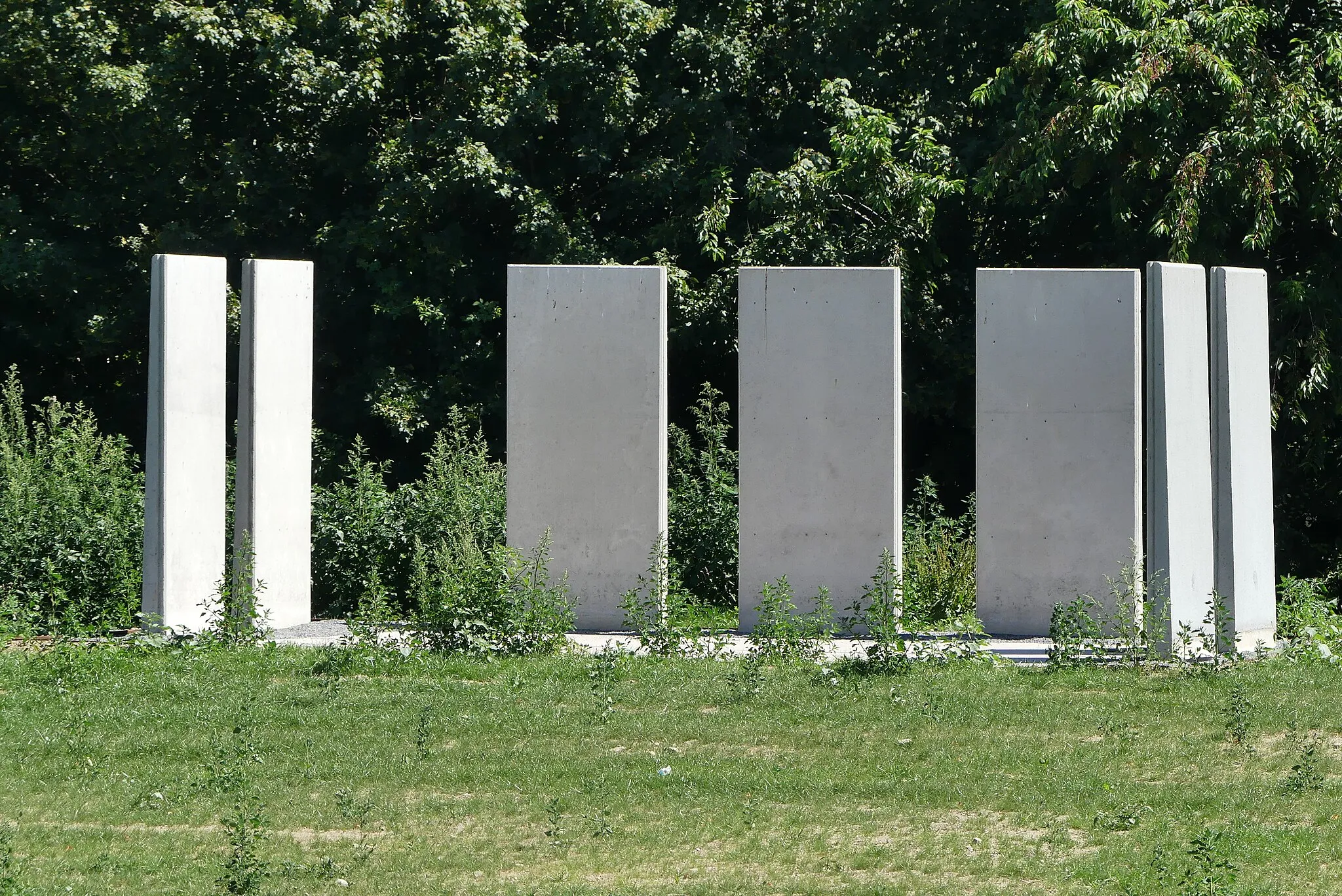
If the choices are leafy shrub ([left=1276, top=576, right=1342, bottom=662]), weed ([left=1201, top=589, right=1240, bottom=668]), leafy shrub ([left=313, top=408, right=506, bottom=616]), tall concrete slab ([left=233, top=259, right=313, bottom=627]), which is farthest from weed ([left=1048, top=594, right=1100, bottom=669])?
tall concrete slab ([left=233, top=259, right=313, bottom=627])

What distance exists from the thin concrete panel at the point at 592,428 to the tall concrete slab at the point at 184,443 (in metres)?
2.01

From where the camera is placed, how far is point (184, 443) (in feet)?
32.6

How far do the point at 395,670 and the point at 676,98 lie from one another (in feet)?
30.9

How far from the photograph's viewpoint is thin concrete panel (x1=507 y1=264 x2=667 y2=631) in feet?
33.1

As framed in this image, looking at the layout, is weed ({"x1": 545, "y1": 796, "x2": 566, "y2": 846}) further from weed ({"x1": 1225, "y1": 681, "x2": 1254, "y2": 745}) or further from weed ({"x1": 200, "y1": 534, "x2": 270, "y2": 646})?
weed ({"x1": 200, "y1": 534, "x2": 270, "y2": 646})

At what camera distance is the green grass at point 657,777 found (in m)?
5.29

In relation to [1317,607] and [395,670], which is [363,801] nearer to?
[395,670]

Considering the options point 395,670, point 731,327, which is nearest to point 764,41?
point 731,327

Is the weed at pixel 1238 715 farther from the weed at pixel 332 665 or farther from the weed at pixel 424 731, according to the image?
the weed at pixel 332 665

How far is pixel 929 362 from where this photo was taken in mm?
15797

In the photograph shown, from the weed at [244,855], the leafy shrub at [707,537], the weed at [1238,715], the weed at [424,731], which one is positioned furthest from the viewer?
the leafy shrub at [707,537]

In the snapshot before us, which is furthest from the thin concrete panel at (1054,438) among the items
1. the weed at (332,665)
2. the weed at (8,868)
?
the weed at (8,868)

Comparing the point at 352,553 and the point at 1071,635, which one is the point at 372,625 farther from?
the point at 1071,635

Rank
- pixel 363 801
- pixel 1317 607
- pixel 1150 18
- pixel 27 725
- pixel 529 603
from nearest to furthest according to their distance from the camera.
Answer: pixel 363 801 → pixel 27 725 → pixel 529 603 → pixel 1317 607 → pixel 1150 18
